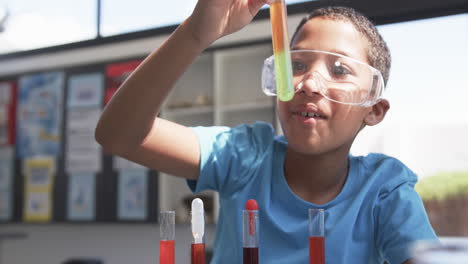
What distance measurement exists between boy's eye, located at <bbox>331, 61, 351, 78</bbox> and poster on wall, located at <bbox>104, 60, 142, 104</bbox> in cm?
307

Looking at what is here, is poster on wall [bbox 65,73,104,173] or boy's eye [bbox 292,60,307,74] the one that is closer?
boy's eye [bbox 292,60,307,74]

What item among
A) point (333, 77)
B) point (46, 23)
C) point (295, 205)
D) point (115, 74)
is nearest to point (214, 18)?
point (333, 77)

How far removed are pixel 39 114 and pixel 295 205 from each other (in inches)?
148

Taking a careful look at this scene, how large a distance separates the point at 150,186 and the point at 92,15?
4.68 feet

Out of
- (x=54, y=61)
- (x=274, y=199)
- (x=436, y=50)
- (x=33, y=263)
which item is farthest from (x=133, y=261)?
(x=436, y=50)

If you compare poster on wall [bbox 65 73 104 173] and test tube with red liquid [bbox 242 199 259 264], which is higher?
poster on wall [bbox 65 73 104 173]

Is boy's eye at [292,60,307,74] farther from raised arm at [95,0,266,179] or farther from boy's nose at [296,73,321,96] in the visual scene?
raised arm at [95,0,266,179]

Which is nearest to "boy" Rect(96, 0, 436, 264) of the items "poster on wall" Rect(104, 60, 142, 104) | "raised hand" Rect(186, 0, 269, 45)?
"raised hand" Rect(186, 0, 269, 45)

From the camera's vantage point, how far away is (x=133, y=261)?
3723 mm

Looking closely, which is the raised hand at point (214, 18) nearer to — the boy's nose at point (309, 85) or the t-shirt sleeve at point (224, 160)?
the boy's nose at point (309, 85)

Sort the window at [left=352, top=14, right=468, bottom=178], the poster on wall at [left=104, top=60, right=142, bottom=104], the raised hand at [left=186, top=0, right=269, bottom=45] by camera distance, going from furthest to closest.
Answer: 1. the window at [left=352, top=14, right=468, bottom=178]
2. the poster on wall at [left=104, top=60, right=142, bottom=104]
3. the raised hand at [left=186, top=0, right=269, bottom=45]

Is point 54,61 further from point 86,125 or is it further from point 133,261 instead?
point 133,261

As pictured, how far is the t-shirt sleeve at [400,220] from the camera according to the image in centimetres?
75

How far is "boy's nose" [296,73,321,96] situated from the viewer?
2.60ft
